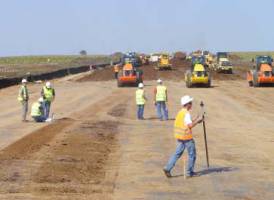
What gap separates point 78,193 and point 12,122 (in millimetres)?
17749

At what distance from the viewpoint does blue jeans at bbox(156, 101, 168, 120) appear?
32228mm

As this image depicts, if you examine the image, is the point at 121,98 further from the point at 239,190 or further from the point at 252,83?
the point at 239,190

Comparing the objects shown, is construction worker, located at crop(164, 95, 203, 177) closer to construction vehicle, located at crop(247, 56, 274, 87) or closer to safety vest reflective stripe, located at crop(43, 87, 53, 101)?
safety vest reflective stripe, located at crop(43, 87, 53, 101)

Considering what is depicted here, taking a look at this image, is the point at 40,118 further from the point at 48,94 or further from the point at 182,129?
the point at 182,129

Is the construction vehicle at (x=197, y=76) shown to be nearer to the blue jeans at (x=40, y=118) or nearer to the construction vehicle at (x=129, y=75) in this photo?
the construction vehicle at (x=129, y=75)

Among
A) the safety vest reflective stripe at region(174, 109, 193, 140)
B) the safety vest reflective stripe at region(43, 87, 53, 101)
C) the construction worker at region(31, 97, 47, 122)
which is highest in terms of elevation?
the safety vest reflective stripe at region(174, 109, 193, 140)

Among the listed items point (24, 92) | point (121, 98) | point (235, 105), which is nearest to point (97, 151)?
point (24, 92)

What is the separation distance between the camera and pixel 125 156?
21.1 meters

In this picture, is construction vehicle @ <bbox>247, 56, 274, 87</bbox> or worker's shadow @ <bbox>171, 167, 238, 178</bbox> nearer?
worker's shadow @ <bbox>171, 167, 238, 178</bbox>

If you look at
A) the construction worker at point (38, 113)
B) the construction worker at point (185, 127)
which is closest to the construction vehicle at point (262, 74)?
the construction worker at point (38, 113)

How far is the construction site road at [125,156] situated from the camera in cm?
1554

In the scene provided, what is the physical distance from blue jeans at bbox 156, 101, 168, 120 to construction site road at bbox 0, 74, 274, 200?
47cm

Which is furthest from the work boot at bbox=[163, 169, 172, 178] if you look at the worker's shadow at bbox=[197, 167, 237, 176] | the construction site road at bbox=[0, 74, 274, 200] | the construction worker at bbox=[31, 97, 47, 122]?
the construction worker at bbox=[31, 97, 47, 122]

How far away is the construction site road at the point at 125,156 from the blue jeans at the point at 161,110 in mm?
469
